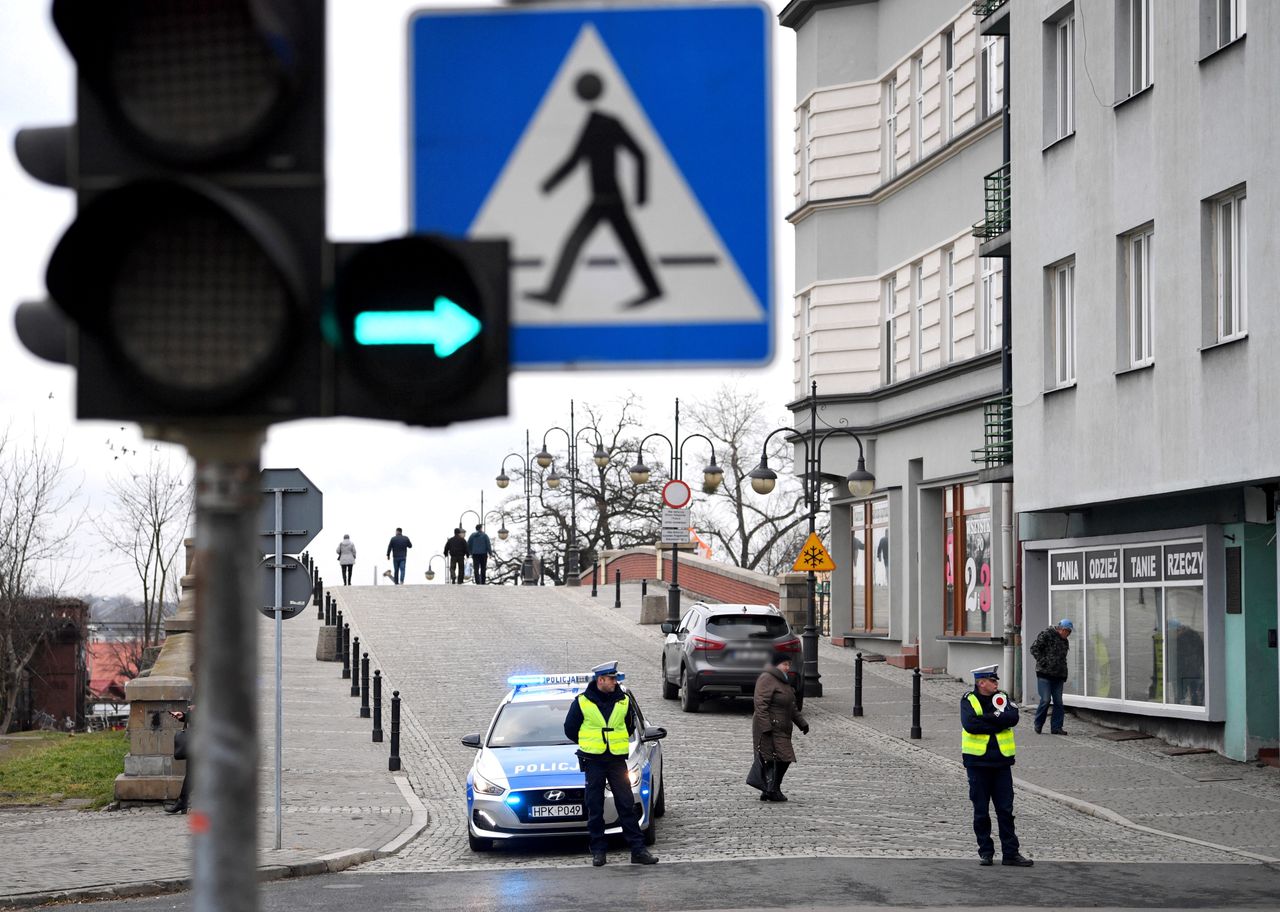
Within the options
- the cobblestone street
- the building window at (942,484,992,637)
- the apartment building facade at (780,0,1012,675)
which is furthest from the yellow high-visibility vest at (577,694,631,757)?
the building window at (942,484,992,637)

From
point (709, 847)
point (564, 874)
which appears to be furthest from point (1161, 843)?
point (564, 874)

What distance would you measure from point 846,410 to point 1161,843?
Answer: 896 inches

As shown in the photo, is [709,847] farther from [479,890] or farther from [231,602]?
[231,602]

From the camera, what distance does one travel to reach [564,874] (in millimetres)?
15703

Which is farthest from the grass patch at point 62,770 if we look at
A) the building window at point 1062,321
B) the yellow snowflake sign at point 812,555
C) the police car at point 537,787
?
the building window at point 1062,321

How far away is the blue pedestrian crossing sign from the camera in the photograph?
146 inches

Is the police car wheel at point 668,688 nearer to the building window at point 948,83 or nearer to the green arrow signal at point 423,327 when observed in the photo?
the building window at point 948,83

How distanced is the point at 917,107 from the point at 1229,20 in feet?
49.3

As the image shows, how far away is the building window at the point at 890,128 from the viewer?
3856 cm

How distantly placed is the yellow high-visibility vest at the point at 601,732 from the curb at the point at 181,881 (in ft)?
7.30

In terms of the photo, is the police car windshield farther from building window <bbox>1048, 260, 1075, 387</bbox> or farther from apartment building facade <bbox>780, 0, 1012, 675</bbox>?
apartment building facade <bbox>780, 0, 1012, 675</bbox>

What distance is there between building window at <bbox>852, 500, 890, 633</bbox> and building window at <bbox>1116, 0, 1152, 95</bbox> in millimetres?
15421

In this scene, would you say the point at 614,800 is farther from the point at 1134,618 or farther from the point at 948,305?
the point at 948,305

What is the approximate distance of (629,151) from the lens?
12.2 ft
